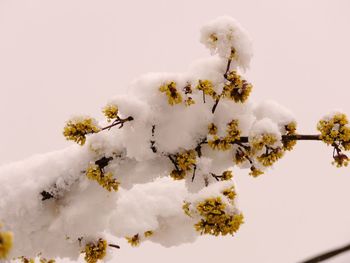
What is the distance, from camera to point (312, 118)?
6.72ft

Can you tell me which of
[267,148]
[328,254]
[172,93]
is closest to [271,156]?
[267,148]

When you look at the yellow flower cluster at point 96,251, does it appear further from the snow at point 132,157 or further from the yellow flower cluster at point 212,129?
the yellow flower cluster at point 212,129

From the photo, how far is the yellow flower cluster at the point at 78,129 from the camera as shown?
3.06 ft

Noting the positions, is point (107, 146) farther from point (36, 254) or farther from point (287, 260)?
point (287, 260)

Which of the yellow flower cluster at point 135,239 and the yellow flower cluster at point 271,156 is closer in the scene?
the yellow flower cluster at point 271,156

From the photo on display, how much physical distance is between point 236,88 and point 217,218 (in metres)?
0.30

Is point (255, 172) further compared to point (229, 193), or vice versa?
point (255, 172)

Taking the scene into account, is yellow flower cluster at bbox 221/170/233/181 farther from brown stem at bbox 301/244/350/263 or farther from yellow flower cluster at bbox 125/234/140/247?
brown stem at bbox 301/244/350/263

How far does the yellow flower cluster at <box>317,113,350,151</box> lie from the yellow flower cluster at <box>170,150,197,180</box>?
0.29 meters

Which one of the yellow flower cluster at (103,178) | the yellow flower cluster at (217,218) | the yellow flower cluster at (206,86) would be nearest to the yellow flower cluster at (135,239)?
the yellow flower cluster at (103,178)

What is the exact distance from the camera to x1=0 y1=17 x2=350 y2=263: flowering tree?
955 millimetres

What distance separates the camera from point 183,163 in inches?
39.3

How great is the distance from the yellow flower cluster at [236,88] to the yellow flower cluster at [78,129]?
310 millimetres

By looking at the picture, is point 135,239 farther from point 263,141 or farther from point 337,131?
point 337,131
